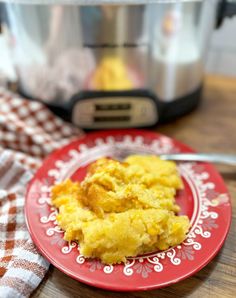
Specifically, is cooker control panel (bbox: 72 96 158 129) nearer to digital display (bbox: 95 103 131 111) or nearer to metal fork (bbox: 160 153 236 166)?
digital display (bbox: 95 103 131 111)

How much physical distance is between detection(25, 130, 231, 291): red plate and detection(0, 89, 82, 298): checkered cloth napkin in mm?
23

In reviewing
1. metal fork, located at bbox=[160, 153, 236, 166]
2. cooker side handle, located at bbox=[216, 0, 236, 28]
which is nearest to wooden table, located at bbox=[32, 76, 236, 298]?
metal fork, located at bbox=[160, 153, 236, 166]

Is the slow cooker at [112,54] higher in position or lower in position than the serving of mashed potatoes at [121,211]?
higher

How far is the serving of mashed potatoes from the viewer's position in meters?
0.40

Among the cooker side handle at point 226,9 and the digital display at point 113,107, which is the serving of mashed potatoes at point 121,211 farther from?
the cooker side handle at point 226,9

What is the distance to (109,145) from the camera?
0.61m

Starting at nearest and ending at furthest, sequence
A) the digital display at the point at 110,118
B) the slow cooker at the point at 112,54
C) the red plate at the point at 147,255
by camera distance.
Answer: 1. the red plate at the point at 147,255
2. the slow cooker at the point at 112,54
3. the digital display at the point at 110,118

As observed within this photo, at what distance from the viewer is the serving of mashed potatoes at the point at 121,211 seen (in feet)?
1.30

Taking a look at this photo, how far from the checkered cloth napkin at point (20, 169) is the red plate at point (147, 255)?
0.08ft

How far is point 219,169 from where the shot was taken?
1.90ft

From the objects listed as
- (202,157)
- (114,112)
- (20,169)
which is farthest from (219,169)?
(20,169)

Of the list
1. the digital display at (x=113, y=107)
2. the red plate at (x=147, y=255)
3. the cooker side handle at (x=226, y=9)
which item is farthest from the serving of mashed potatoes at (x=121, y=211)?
the cooker side handle at (x=226, y=9)

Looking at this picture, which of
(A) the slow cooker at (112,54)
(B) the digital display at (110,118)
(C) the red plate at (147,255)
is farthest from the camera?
(B) the digital display at (110,118)

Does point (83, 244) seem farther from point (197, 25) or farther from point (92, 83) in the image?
point (197, 25)
